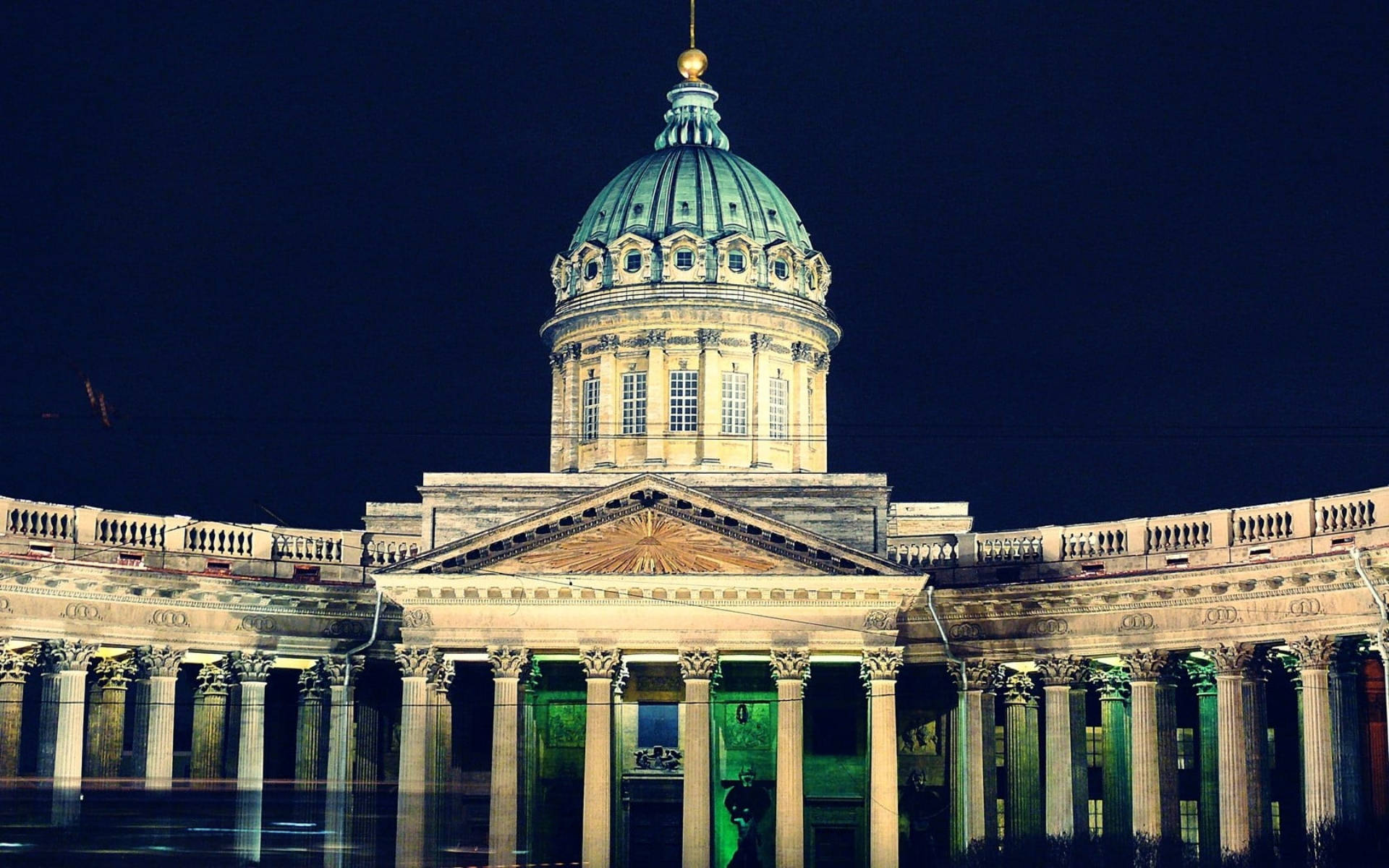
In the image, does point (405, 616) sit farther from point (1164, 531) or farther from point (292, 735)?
point (1164, 531)

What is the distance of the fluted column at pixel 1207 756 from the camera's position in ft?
207

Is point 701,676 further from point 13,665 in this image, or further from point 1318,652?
point 13,665

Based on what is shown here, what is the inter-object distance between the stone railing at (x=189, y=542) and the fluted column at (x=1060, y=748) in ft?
64.4

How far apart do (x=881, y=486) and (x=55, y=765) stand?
26.8 metres

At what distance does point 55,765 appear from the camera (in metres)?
59.2

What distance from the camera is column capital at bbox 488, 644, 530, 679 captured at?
6300 cm

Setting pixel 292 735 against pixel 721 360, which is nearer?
pixel 292 735

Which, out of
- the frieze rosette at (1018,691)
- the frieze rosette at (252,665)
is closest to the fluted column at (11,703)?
the frieze rosette at (252,665)

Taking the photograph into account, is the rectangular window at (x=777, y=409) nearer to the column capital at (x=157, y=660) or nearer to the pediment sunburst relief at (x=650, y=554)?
the pediment sunburst relief at (x=650, y=554)

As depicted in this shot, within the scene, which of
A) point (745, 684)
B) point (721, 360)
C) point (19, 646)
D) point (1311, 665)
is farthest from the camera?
point (721, 360)

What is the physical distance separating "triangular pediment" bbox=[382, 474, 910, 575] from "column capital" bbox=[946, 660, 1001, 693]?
217 inches

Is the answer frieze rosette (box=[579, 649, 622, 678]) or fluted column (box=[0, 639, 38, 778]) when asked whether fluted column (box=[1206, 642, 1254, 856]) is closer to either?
frieze rosette (box=[579, 649, 622, 678])

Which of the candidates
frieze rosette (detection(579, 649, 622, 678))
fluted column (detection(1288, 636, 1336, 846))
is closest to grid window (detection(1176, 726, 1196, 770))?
fluted column (detection(1288, 636, 1336, 846))

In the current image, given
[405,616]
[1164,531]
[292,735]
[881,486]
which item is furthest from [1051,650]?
[292,735]
